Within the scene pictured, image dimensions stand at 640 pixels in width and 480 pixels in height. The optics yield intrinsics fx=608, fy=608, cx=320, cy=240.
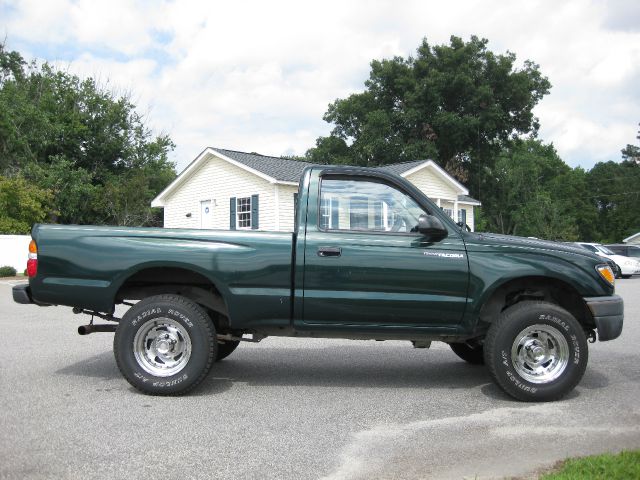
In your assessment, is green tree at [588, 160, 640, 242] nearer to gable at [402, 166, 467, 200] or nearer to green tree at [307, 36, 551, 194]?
green tree at [307, 36, 551, 194]

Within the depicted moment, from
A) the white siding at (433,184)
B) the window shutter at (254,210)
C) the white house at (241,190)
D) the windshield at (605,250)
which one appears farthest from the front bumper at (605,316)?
the windshield at (605,250)

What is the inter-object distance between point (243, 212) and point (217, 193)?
186cm

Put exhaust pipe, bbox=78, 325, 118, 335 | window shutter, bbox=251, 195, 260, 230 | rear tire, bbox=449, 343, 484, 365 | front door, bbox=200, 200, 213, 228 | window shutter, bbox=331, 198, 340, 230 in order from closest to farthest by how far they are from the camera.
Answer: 1. window shutter, bbox=331, 198, 340, 230
2. exhaust pipe, bbox=78, 325, 118, 335
3. rear tire, bbox=449, 343, 484, 365
4. window shutter, bbox=251, 195, 260, 230
5. front door, bbox=200, 200, 213, 228

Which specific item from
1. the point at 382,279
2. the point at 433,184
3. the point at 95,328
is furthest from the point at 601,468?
the point at 433,184

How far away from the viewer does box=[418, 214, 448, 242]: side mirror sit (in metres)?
5.05

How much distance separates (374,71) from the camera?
46375mm

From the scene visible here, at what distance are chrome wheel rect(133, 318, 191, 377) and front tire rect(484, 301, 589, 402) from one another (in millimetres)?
2587

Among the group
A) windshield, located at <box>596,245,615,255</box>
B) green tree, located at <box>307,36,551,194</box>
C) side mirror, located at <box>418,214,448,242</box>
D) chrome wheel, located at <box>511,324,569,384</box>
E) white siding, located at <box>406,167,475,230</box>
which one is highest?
green tree, located at <box>307,36,551,194</box>

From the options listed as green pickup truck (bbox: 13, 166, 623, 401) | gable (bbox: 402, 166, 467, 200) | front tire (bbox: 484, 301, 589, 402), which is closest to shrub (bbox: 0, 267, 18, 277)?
gable (bbox: 402, 166, 467, 200)

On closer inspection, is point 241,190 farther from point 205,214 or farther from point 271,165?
point 205,214

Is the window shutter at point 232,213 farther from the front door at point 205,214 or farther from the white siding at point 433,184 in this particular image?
the white siding at point 433,184

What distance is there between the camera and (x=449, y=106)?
44.4 metres

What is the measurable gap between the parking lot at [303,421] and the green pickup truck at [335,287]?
0.37m

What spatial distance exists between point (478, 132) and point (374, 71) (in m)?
9.27
